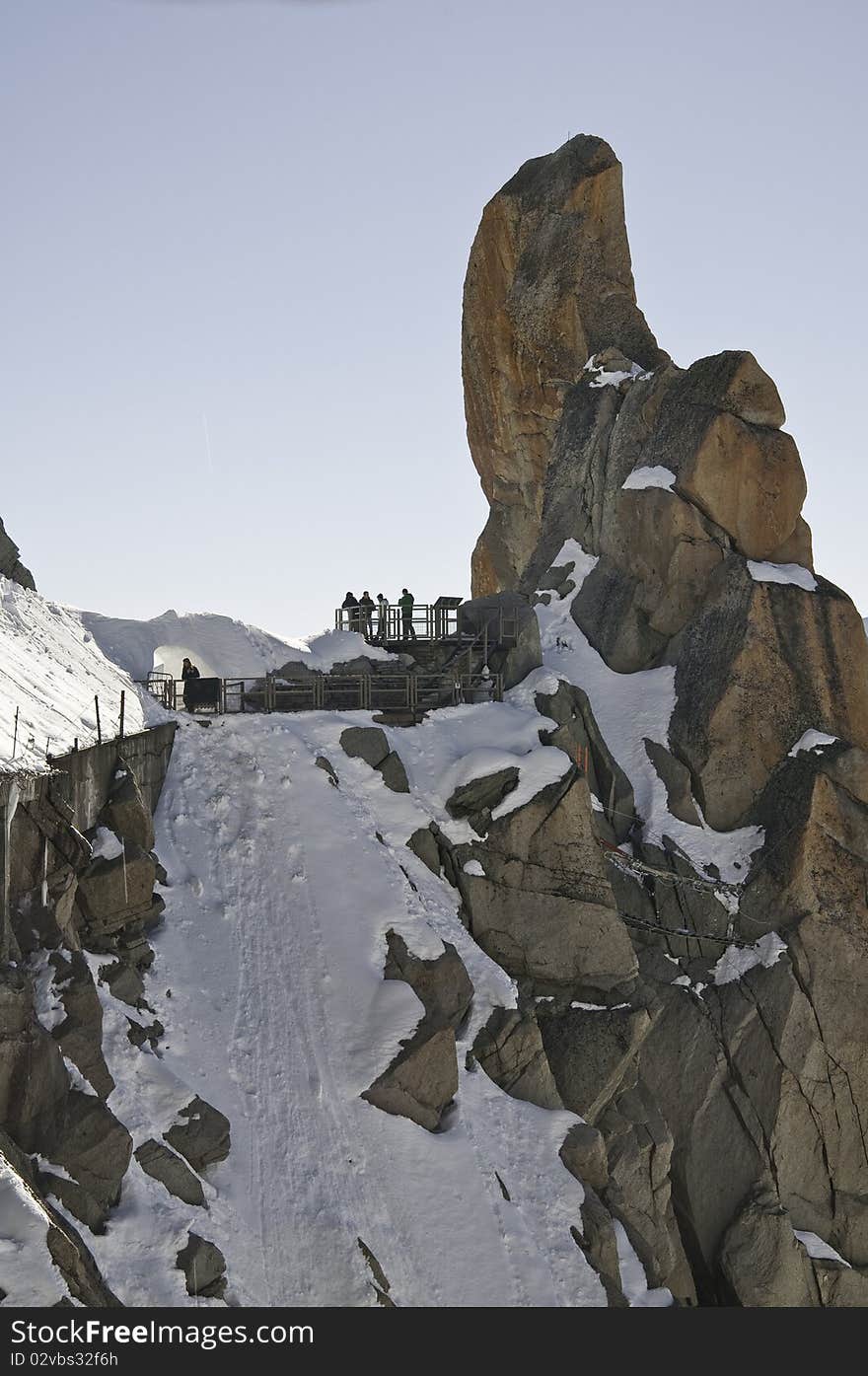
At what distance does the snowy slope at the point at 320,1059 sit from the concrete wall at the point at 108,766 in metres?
0.45

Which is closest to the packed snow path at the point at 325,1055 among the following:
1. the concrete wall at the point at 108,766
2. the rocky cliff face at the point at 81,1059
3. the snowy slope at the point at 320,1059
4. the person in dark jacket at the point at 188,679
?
the snowy slope at the point at 320,1059

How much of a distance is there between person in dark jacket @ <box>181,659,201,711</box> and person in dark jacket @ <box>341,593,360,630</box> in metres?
6.68

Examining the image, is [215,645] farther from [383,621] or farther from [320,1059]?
[320,1059]

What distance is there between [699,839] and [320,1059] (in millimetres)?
13318

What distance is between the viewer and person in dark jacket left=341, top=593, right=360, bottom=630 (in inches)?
1575

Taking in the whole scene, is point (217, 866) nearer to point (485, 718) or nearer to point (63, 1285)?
point (485, 718)

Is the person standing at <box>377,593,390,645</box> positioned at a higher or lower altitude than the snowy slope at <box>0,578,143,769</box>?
higher

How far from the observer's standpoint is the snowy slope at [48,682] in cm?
2175

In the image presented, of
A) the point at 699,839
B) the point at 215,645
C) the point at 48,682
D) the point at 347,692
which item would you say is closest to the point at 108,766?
the point at 48,682

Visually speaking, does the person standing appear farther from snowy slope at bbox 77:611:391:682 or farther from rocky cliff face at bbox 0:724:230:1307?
rocky cliff face at bbox 0:724:230:1307

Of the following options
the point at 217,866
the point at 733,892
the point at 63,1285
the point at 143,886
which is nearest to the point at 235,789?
the point at 217,866

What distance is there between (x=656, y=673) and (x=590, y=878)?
8.92 meters

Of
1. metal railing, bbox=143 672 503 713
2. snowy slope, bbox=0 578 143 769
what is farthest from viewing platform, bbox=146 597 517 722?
snowy slope, bbox=0 578 143 769

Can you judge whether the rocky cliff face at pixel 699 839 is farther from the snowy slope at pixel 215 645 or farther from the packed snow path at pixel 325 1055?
the snowy slope at pixel 215 645
